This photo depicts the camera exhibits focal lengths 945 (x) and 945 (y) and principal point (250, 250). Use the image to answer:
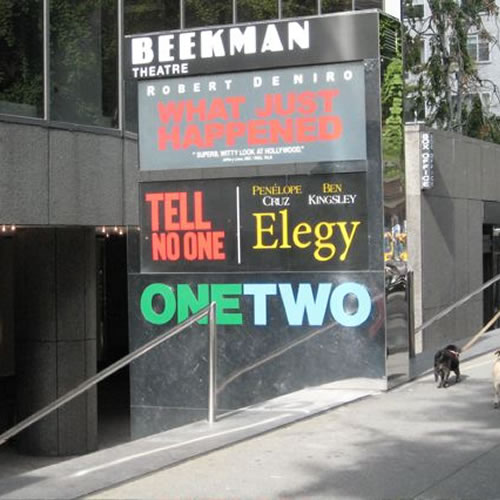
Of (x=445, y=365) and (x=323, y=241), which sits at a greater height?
(x=323, y=241)

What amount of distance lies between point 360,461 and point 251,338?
142 inches

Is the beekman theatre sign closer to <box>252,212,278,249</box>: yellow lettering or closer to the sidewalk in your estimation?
<box>252,212,278,249</box>: yellow lettering

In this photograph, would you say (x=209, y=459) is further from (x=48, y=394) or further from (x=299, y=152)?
(x=48, y=394)

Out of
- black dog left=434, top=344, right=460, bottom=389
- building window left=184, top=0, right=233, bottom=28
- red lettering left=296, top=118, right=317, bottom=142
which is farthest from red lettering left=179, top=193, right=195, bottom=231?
building window left=184, top=0, right=233, bottom=28

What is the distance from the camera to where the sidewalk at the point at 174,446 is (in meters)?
6.35

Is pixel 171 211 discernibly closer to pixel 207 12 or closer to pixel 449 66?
pixel 207 12

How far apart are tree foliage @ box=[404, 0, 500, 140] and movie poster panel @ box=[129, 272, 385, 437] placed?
60.3 feet

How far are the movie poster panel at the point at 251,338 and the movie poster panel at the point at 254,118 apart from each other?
4.36 feet

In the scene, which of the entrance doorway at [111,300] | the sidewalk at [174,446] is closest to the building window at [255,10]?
the entrance doorway at [111,300]

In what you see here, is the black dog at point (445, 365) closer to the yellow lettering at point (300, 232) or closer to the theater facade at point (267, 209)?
the theater facade at point (267, 209)

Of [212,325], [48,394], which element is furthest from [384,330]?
[48,394]

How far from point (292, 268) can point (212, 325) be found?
4.88 ft

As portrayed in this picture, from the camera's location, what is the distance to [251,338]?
10469 millimetres

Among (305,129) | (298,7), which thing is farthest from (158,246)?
(298,7)
